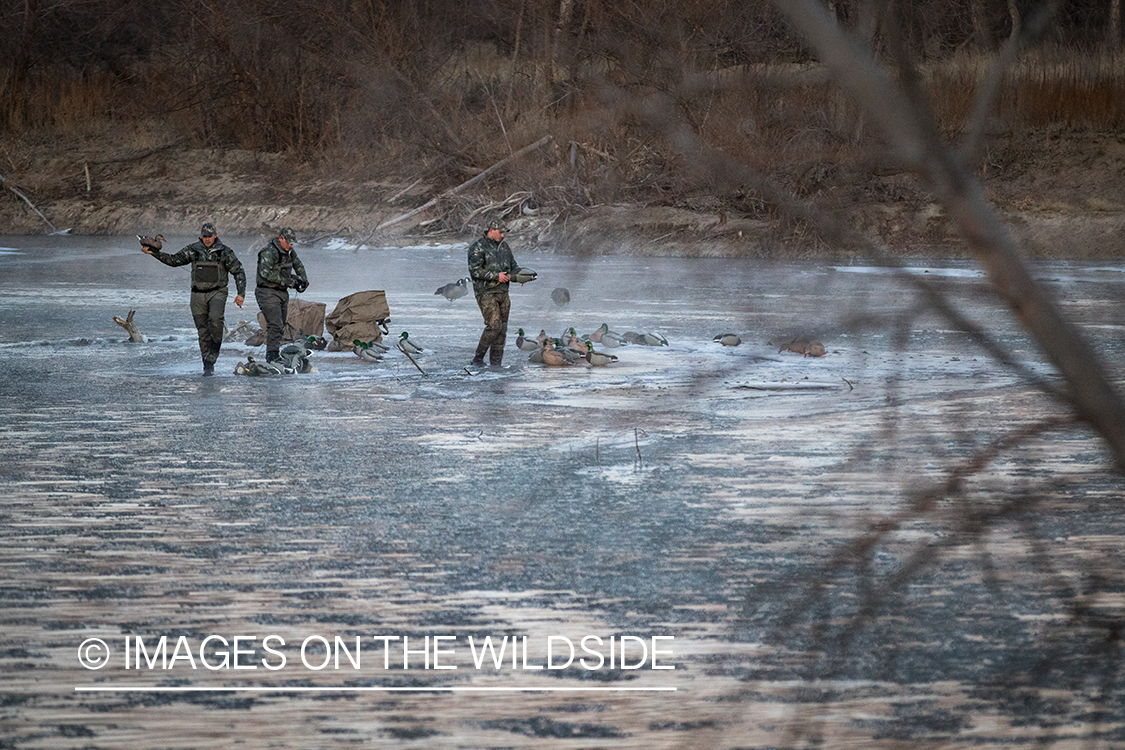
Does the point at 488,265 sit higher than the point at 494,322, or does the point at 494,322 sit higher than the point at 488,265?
the point at 488,265

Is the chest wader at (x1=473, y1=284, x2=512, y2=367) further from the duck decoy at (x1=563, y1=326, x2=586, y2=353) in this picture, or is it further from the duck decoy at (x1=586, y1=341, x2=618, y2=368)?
the duck decoy at (x1=586, y1=341, x2=618, y2=368)

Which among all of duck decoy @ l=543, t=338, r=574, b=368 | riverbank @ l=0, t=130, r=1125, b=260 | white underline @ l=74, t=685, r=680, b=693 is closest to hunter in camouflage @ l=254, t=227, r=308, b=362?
duck decoy @ l=543, t=338, r=574, b=368

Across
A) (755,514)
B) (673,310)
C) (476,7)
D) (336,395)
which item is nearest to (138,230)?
(673,310)

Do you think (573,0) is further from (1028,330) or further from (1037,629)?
(1037,629)

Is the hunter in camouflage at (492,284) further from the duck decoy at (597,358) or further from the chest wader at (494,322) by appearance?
the duck decoy at (597,358)

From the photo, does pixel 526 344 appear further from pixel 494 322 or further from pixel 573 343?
pixel 494 322

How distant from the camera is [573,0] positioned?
1760mm

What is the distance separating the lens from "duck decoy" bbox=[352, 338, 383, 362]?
50.1 ft

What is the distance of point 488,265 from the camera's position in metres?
14.6

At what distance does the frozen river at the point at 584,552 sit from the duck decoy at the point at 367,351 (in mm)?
2025

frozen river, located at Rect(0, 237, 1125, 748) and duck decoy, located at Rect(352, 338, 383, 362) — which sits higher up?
duck decoy, located at Rect(352, 338, 383, 362)

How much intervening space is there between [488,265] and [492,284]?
0.91 feet

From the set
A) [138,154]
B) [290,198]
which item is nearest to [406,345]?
[290,198]

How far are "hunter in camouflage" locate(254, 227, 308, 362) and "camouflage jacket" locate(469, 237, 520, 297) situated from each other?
222cm
